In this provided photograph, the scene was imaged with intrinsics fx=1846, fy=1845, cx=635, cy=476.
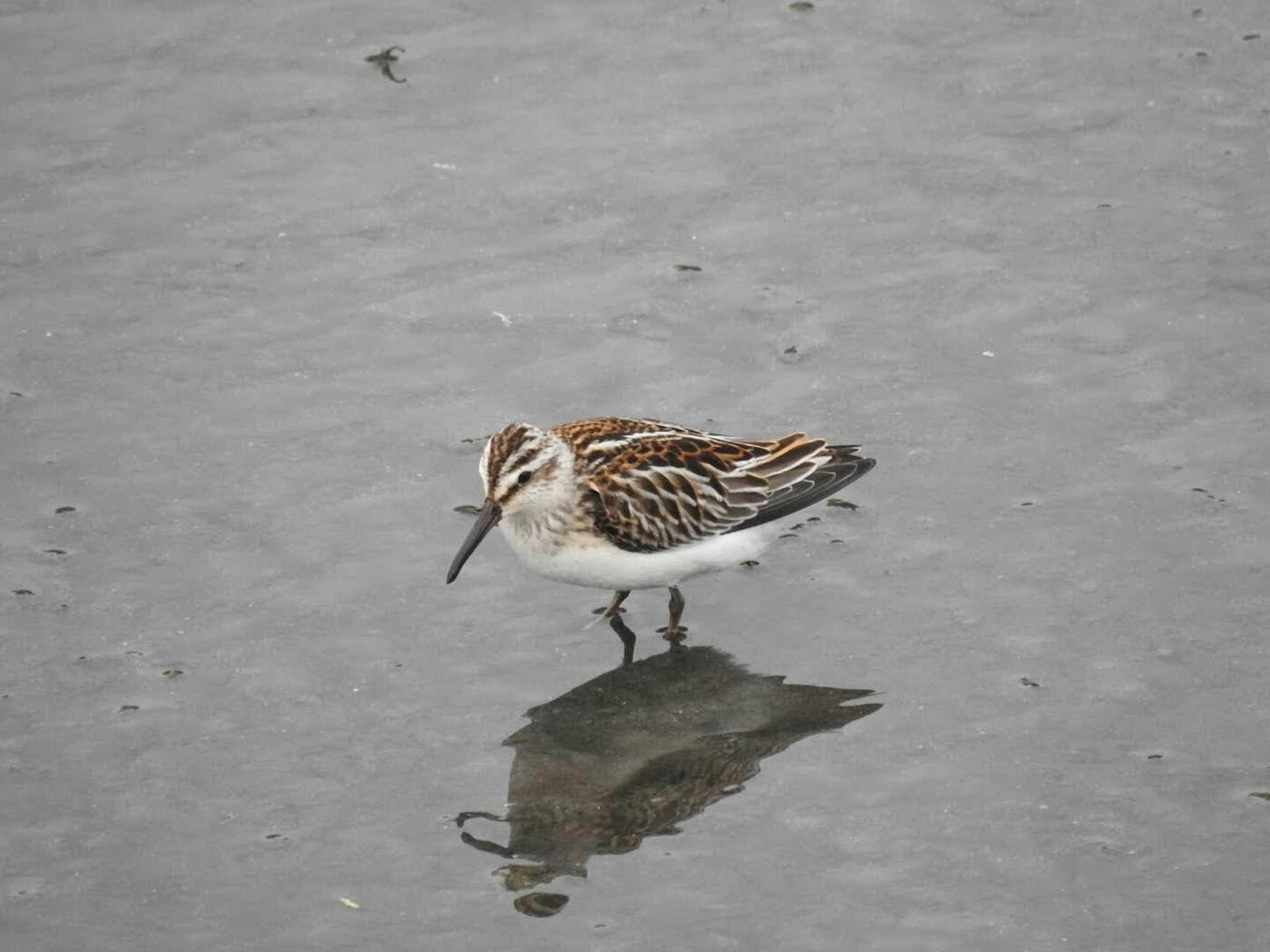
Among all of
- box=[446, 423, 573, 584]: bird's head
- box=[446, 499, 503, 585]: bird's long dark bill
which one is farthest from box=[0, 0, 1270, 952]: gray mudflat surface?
box=[446, 423, 573, 584]: bird's head

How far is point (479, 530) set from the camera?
36.3ft

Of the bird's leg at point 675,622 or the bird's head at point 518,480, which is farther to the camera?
the bird's leg at point 675,622

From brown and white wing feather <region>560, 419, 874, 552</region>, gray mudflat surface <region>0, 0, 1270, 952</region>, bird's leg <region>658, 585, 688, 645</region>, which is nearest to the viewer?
gray mudflat surface <region>0, 0, 1270, 952</region>

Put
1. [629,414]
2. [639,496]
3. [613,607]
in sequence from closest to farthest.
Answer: [639,496] → [613,607] → [629,414]

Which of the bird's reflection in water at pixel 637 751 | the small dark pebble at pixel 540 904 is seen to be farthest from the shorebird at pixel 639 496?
the small dark pebble at pixel 540 904

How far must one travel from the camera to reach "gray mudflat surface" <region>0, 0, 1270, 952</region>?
962 centimetres

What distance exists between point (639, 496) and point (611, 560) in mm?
495

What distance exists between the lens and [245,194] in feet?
50.1

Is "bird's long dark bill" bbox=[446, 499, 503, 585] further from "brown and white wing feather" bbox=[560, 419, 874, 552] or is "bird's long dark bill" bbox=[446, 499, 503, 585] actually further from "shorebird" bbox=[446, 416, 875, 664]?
"brown and white wing feather" bbox=[560, 419, 874, 552]

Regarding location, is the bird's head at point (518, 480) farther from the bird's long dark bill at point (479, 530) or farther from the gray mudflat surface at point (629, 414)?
the gray mudflat surface at point (629, 414)

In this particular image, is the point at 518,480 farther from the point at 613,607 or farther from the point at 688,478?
the point at 613,607

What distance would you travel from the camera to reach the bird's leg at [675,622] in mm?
11625

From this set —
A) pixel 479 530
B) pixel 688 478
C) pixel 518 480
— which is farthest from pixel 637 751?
pixel 688 478

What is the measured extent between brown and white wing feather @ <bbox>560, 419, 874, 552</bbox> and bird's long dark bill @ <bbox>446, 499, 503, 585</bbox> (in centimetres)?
59
